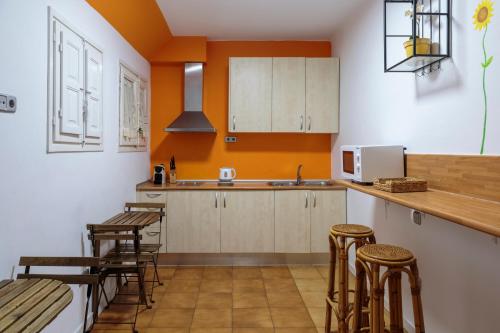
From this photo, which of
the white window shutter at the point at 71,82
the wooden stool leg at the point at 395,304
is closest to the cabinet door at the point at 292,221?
the wooden stool leg at the point at 395,304

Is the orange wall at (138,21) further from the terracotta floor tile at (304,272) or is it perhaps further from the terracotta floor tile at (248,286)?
the terracotta floor tile at (304,272)

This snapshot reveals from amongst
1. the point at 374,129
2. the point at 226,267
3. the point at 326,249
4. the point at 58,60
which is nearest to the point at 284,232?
the point at 326,249

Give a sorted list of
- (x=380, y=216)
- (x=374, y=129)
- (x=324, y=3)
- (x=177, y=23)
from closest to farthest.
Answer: (x=380, y=216), (x=374, y=129), (x=324, y=3), (x=177, y=23)

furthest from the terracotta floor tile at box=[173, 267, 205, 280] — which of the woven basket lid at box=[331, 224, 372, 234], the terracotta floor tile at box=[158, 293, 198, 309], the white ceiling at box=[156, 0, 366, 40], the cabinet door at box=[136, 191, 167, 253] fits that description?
the white ceiling at box=[156, 0, 366, 40]

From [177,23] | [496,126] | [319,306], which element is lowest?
[319,306]

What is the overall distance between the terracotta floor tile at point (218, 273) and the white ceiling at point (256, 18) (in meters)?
2.70

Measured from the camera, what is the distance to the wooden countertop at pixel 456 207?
1.15 meters

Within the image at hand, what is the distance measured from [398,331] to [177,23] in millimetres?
3469

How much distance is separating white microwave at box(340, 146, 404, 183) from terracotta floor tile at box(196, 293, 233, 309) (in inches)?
60.2

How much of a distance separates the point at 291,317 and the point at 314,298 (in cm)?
42

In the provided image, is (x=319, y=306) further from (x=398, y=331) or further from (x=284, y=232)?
(x=398, y=331)

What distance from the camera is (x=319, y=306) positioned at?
9.33 feet

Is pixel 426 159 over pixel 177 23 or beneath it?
beneath

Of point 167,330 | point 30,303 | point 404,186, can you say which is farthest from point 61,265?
point 404,186
